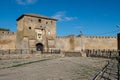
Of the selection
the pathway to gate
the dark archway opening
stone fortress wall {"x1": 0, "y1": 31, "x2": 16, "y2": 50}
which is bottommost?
the pathway to gate

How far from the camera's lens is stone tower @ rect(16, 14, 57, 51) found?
3775cm

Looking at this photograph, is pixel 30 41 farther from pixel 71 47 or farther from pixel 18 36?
pixel 71 47

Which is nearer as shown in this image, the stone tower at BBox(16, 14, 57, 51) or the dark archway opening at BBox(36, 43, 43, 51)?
the stone tower at BBox(16, 14, 57, 51)

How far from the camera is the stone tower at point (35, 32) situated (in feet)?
124

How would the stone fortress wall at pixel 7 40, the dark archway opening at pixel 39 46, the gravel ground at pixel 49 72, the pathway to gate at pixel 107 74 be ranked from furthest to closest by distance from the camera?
1. the dark archway opening at pixel 39 46
2. the stone fortress wall at pixel 7 40
3. the gravel ground at pixel 49 72
4. the pathway to gate at pixel 107 74

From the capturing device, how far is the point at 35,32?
3884 cm

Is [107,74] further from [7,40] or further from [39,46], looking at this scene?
[7,40]

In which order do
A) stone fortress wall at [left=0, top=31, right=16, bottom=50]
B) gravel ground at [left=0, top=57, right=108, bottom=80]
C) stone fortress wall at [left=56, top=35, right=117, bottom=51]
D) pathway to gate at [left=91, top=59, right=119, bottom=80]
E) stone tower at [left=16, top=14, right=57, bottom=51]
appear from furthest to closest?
1. stone fortress wall at [left=56, top=35, right=117, bottom=51]
2. stone fortress wall at [left=0, top=31, right=16, bottom=50]
3. stone tower at [left=16, top=14, right=57, bottom=51]
4. gravel ground at [left=0, top=57, right=108, bottom=80]
5. pathway to gate at [left=91, top=59, right=119, bottom=80]

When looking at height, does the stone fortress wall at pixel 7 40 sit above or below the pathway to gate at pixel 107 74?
above

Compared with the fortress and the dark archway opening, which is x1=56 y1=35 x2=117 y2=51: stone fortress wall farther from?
the dark archway opening

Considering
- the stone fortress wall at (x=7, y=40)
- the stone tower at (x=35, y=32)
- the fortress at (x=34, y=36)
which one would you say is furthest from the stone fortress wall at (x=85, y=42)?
the stone fortress wall at (x=7, y=40)

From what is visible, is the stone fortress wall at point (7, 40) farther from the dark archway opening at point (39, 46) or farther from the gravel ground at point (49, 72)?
the gravel ground at point (49, 72)

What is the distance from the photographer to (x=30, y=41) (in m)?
37.9

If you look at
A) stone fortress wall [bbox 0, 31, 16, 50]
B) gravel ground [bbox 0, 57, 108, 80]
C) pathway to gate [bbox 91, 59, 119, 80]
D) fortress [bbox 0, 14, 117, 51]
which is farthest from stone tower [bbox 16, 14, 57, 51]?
pathway to gate [bbox 91, 59, 119, 80]
